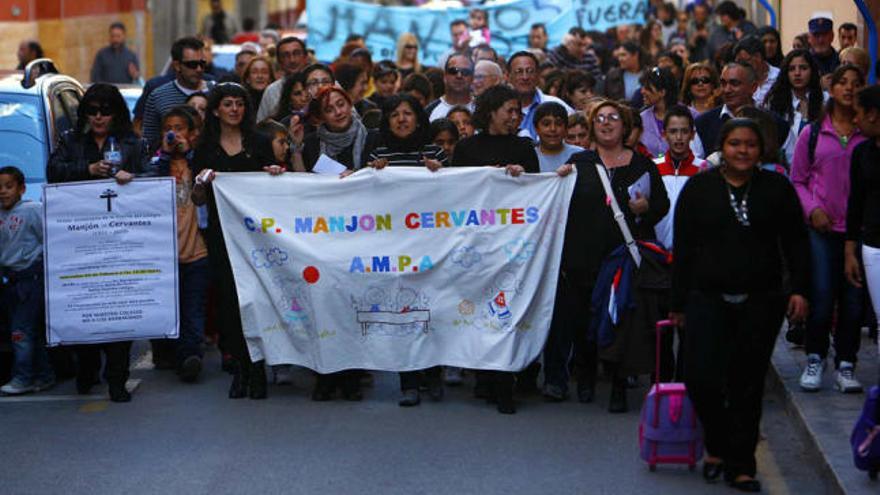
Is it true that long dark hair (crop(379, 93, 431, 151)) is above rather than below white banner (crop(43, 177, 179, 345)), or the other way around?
above

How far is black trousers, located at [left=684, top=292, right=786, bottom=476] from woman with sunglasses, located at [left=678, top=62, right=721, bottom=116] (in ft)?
16.9

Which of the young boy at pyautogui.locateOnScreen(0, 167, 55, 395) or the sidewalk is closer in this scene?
the sidewalk

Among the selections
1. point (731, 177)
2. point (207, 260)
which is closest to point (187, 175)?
point (207, 260)

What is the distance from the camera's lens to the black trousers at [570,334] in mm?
10773

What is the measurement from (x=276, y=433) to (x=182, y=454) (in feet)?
2.17

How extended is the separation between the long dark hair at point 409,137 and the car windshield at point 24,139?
2.58 metres

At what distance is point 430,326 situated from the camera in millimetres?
10930

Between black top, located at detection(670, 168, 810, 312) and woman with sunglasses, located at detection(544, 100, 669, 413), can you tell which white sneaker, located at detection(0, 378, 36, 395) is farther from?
black top, located at detection(670, 168, 810, 312)

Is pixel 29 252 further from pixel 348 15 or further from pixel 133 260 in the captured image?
pixel 348 15

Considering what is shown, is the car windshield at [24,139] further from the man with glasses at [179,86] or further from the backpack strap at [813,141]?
the backpack strap at [813,141]

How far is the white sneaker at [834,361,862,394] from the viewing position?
34.4 ft

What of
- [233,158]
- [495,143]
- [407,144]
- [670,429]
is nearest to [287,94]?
[233,158]

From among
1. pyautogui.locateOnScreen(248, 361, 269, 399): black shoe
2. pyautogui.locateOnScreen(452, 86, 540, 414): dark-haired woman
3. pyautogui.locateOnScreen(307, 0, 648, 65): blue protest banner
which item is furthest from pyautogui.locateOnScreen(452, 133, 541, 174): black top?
A: pyautogui.locateOnScreen(307, 0, 648, 65): blue protest banner

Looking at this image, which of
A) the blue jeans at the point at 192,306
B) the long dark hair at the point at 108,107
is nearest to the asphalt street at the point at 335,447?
the blue jeans at the point at 192,306
